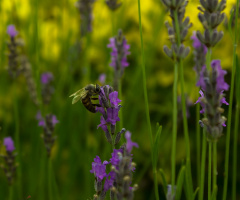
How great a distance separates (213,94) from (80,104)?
1.76 m

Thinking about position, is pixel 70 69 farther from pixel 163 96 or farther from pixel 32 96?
pixel 163 96

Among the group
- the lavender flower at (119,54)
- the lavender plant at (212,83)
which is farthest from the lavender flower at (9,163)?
the lavender plant at (212,83)

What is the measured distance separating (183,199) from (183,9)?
5.45 ft

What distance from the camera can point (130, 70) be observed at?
10.3 ft

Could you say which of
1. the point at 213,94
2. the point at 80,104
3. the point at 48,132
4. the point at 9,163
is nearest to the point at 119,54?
the point at 48,132

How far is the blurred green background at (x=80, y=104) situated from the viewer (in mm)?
2338

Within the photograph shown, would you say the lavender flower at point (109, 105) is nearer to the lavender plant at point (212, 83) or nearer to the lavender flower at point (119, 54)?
the lavender plant at point (212, 83)

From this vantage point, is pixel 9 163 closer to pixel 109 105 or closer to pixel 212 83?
pixel 109 105

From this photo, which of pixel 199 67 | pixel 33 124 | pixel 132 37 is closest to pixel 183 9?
pixel 199 67

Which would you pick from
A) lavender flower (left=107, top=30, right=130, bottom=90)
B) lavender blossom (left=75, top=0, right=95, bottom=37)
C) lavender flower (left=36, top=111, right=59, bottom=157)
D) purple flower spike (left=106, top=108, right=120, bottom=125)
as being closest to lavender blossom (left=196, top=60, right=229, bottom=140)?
purple flower spike (left=106, top=108, right=120, bottom=125)

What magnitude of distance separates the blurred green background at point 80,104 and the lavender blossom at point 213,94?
1.09m

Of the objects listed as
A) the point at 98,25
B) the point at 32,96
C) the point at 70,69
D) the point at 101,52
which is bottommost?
the point at 32,96

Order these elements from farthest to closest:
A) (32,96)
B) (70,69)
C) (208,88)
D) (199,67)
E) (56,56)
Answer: (56,56) < (70,69) < (32,96) < (199,67) < (208,88)

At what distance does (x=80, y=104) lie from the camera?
2.57 metres
